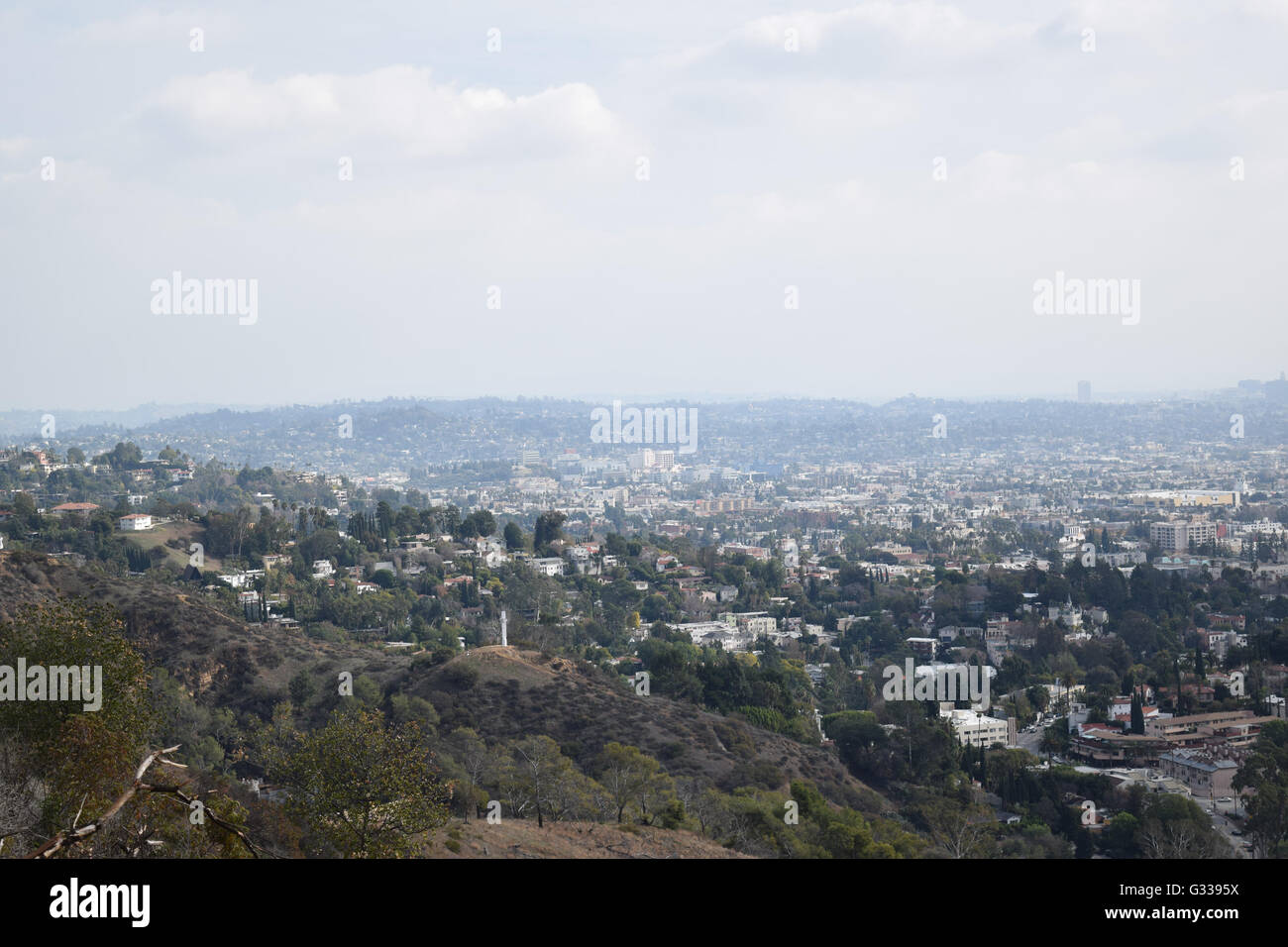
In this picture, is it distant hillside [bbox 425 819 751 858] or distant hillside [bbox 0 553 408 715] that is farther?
distant hillside [bbox 0 553 408 715]

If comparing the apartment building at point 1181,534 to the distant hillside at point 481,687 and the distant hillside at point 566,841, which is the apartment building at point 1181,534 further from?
the distant hillside at point 566,841
